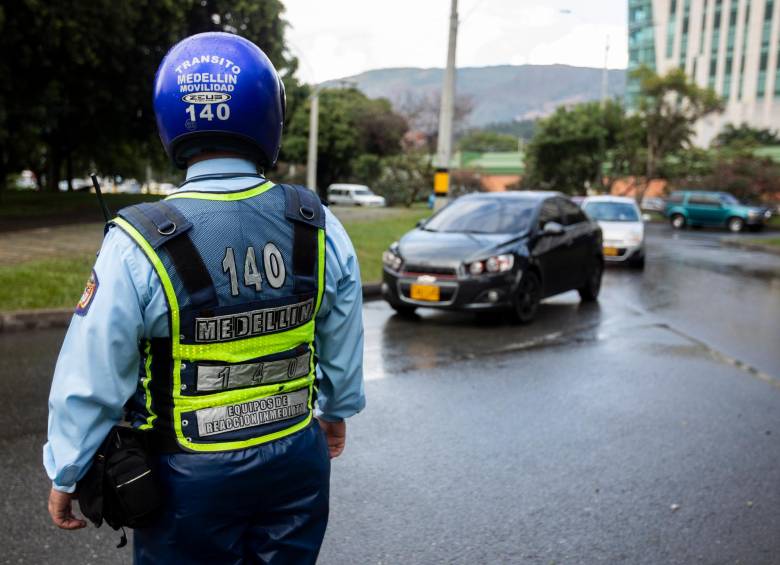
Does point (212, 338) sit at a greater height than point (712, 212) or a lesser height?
greater

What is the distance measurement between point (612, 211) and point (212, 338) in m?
17.3

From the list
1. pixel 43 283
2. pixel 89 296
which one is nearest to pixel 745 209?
pixel 43 283

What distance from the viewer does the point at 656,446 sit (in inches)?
194

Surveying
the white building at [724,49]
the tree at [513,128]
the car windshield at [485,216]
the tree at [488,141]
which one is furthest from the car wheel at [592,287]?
the tree at [513,128]

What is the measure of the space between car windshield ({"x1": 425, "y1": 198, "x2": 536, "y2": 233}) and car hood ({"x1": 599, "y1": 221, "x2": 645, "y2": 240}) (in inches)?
275

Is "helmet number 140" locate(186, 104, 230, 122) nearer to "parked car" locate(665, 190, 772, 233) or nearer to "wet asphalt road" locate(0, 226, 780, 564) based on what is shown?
"wet asphalt road" locate(0, 226, 780, 564)

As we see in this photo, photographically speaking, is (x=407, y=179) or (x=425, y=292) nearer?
(x=425, y=292)

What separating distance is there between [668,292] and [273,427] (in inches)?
480

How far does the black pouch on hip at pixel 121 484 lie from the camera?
1747 millimetres

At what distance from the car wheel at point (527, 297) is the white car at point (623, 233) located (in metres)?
6.60

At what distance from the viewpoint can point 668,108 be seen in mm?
43562

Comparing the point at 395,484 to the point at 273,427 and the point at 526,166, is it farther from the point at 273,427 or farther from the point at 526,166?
the point at 526,166

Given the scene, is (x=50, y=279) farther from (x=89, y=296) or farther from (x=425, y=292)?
(x=89, y=296)

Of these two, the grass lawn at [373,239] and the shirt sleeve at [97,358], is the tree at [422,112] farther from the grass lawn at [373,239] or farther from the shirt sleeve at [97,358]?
the shirt sleeve at [97,358]
